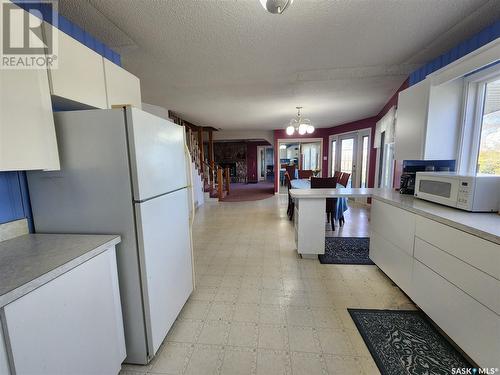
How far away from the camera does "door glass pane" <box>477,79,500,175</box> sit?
1.90 meters

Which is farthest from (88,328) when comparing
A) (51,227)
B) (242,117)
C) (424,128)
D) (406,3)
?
(242,117)

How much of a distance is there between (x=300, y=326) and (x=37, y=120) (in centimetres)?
214

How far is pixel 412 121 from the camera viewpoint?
2.29 m

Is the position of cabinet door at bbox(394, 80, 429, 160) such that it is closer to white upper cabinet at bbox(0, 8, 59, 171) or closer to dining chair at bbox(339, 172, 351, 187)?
dining chair at bbox(339, 172, 351, 187)

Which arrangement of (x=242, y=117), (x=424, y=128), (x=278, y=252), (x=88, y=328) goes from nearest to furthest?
(x=88, y=328) → (x=424, y=128) → (x=278, y=252) → (x=242, y=117)

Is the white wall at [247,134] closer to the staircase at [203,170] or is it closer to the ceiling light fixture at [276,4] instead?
the staircase at [203,170]

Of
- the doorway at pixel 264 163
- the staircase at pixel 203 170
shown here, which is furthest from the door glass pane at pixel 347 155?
the doorway at pixel 264 163

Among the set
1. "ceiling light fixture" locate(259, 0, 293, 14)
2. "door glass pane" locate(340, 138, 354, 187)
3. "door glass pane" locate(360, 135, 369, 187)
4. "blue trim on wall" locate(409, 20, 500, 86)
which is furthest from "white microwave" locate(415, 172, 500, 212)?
"door glass pane" locate(340, 138, 354, 187)

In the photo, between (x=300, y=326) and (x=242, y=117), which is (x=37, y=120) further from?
(x=242, y=117)

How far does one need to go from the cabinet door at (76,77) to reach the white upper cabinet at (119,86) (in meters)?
0.06

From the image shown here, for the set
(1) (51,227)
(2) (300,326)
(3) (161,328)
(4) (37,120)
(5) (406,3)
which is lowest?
(2) (300,326)

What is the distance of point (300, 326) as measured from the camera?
5.50 ft

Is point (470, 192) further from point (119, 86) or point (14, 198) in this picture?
point (14, 198)

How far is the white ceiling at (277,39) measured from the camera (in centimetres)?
156
